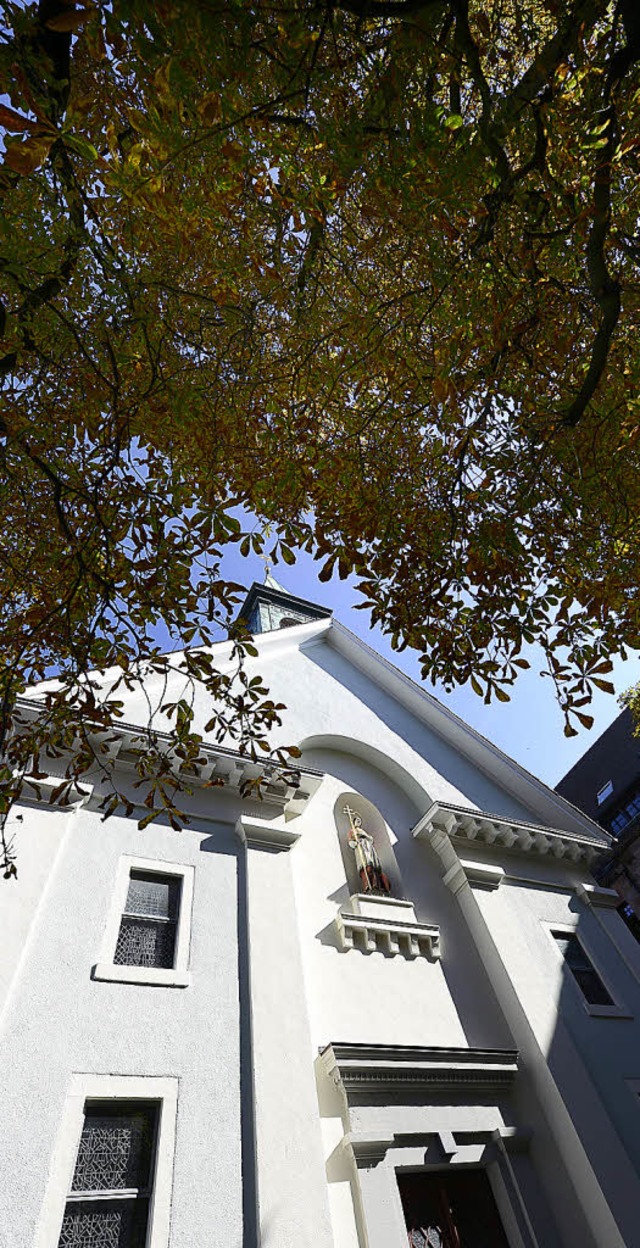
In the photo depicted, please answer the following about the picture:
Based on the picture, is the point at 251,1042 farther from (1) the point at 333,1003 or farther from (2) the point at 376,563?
(2) the point at 376,563

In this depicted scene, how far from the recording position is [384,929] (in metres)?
10.1

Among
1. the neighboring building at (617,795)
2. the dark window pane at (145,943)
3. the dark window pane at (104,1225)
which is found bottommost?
the dark window pane at (104,1225)

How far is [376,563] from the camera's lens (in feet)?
24.2

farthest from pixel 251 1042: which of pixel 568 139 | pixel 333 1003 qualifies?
pixel 568 139

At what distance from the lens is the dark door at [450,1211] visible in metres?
7.73

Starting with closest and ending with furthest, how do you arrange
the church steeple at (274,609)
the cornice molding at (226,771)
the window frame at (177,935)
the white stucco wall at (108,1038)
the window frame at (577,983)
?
the white stucco wall at (108,1038), the window frame at (177,935), the cornice molding at (226,771), the window frame at (577,983), the church steeple at (274,609)

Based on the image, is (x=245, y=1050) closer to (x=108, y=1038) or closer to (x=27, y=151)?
(x=108, y=1038)

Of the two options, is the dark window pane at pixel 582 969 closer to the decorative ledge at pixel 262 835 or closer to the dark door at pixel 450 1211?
the dark door at pixel 450 1211

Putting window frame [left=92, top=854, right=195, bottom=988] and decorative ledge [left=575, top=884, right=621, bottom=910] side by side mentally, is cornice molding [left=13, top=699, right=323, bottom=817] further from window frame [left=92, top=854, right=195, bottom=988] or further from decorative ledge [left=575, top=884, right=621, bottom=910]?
decorative ledge [left=575, top=884, right=621, bottom=910]

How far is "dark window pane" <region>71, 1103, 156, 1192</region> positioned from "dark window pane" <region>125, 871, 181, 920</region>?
2256 millimetres

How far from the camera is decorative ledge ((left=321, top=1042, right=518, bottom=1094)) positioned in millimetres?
8016

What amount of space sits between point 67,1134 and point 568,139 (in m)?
10.9

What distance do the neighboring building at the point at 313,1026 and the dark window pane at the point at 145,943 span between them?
0.03 meters

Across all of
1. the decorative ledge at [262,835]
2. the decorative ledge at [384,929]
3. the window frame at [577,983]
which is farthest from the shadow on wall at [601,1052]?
the decorative ledge at [262,835]
